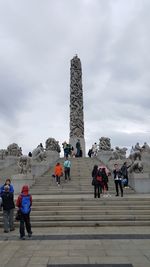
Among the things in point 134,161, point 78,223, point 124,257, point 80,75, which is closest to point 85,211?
point 78,223

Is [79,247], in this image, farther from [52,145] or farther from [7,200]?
[52,145]

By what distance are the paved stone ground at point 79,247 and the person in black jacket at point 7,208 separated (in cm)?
25

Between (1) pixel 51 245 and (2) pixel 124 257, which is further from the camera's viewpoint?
(1) pixel 51 245

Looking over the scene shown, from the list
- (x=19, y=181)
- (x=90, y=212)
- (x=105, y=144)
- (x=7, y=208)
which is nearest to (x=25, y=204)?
(x=7, y=208)

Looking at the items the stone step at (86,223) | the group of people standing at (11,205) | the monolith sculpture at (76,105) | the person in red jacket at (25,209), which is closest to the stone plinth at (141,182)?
the stone step at (86,223)

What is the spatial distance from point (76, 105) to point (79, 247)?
35.0 metres

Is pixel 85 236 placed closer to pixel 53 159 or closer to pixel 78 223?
pixel 78 223

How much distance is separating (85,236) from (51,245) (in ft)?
4.70

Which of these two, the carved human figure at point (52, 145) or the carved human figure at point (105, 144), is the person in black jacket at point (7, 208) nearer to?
the carved human figure at point (52, 145)

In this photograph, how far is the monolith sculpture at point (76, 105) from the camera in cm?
4162

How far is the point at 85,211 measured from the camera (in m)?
12.4

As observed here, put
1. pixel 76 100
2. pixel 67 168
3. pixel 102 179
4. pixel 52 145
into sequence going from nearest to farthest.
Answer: pixel 102 179, pixel 67 168, pixel 52 145, pixel 76 100

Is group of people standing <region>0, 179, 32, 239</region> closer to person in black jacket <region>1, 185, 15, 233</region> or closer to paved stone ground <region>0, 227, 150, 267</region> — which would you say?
person in black jacket <region>1, 185, 15, 233</region>

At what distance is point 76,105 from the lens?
4250cm
